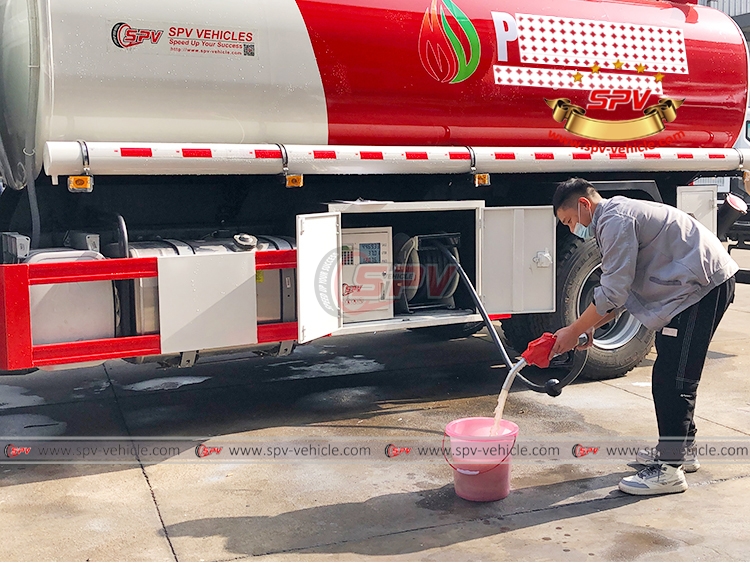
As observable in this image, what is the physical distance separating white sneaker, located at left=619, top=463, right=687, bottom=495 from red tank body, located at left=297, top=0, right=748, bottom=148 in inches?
104

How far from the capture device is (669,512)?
4.12 m

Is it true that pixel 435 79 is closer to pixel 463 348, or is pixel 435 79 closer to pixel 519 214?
pixel 519 214

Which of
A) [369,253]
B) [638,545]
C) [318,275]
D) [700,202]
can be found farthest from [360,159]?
[700,202]

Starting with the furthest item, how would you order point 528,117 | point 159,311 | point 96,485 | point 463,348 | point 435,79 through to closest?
point 463,348 → point 528,117 → point 435,79 → point 159,311 → point 96,485

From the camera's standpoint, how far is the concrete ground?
12.5 ft

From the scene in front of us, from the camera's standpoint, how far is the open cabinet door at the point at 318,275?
5.21 meters

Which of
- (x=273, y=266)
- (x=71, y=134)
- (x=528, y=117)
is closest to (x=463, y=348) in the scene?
(x=528, y=117)

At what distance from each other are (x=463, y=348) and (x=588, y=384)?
153 centimetres

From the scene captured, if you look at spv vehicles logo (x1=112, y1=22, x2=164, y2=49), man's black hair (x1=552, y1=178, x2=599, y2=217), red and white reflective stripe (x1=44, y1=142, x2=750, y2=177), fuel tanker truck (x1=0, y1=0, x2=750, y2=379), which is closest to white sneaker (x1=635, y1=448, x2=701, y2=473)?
man's black hair (x1=552, y1=178, x2=599, y2=217)

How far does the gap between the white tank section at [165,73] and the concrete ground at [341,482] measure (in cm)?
183

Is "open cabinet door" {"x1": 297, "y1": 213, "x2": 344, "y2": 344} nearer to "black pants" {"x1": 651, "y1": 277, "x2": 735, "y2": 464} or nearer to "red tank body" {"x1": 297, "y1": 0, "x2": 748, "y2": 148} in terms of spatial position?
"red tank body" {"x1": 297, "y1": 0, "x2": 748, "y2": 148}

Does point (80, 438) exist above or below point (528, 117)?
below

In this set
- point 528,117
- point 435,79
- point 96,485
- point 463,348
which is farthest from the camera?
point 463,348

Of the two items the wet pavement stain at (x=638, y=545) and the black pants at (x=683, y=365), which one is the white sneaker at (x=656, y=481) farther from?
the wet pavement stain at (x=638, y=545)
